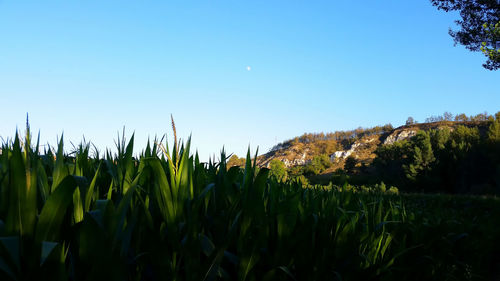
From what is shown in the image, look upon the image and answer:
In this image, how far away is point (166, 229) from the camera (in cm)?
136

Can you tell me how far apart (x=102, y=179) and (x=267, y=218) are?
95 cm

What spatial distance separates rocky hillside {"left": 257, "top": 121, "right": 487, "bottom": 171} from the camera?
8196cm

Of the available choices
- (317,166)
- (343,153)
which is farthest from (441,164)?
(343,153)

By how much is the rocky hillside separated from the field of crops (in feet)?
237

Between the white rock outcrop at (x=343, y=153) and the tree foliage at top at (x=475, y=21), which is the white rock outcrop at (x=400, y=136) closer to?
the white rock outcrop at (x=343, y=153)

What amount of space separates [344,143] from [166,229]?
103022 millimetres

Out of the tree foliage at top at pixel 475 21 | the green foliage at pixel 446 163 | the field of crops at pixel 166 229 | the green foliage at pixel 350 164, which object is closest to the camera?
the field of crops at pixel 166 229

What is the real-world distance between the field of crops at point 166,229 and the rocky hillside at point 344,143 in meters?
72.2

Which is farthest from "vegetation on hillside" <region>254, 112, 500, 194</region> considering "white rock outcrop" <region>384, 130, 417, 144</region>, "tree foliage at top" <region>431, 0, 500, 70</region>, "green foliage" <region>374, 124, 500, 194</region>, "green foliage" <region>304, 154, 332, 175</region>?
"white rock outcrop" <region>384, 130, 417, 144</region>

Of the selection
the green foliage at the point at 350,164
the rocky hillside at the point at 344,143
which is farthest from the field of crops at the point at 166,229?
the rocky hillside at the point at 344,143

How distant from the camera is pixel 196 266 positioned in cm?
124

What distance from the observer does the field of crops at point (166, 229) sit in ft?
3.27

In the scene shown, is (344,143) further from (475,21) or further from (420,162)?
(475,21)

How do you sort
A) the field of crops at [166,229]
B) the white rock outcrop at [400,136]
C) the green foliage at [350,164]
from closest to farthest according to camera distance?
the field of crops at [166,229]
the green foliage at [350,164]
the white rock outcrop at [400,136]
